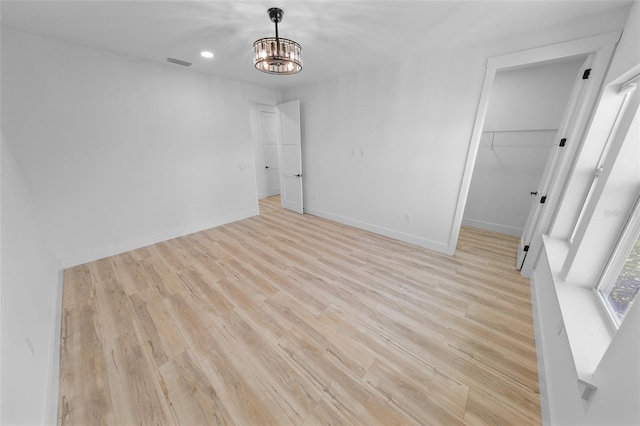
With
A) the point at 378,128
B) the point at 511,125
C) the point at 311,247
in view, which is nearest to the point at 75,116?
the point at 311,247

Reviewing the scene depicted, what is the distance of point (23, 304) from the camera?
137cm

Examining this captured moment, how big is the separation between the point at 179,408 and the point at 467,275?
2.87 metres

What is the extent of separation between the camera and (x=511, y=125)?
132 inches

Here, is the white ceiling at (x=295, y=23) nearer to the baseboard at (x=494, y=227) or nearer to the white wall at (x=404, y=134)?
the white wall at (x=404, y=134)

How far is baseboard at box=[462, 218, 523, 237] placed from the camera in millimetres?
3560

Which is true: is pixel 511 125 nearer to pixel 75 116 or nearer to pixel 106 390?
pixel 106 390

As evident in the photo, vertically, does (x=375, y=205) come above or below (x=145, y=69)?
below

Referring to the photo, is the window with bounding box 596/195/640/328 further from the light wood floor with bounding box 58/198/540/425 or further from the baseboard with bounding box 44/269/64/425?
the baseboard with bounding box 44/269/64/425

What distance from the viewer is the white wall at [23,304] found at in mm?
1029

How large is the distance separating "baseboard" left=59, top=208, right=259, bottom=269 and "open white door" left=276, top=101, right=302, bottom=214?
3.60ft

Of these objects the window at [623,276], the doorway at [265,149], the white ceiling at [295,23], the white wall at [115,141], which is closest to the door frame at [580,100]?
the white ceiling at [295,23]

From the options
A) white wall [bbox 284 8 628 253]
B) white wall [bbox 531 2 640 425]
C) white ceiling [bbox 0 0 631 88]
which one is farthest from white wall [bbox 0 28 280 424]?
white wall [bbox 531 2 640 425]

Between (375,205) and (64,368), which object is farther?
(375,205)

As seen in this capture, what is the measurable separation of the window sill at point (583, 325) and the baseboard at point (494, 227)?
2.23 meters
